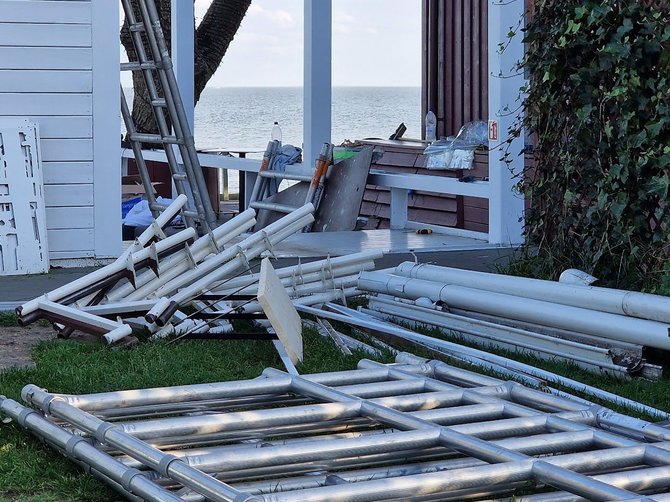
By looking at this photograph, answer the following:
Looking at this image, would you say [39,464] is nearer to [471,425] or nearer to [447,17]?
[471,425]

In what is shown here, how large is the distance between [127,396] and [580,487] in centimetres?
161

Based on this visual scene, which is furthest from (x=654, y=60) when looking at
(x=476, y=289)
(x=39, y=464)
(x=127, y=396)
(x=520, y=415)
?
(x=39, y=464)

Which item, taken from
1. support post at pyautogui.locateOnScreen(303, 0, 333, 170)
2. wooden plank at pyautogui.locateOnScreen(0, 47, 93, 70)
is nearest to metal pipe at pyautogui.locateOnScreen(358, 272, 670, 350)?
wooden plank at pyautogui.locateOnScreen(0, 47, 93, 70)

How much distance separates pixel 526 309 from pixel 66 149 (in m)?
3.89

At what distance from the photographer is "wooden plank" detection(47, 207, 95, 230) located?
7871 millimetres

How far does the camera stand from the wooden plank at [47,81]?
772cm

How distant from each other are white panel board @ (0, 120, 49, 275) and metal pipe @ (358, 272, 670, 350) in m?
2.52

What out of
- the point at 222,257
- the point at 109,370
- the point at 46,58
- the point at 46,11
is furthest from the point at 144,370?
the point at 46,11

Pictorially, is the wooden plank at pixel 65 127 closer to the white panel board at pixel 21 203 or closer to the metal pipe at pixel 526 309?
the white panel board at pixel 21 203

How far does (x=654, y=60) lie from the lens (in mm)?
5785

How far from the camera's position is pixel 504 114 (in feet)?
28.0

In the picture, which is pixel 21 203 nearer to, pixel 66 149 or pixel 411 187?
pixel 66 149

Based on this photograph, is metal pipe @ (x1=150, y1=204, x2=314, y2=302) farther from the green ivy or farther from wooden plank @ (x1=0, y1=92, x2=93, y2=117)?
wooden plank @ (x1=0, y1=92, x2=93, y2=117)

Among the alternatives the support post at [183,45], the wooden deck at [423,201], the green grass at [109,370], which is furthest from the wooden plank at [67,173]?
the wooden deck at [423,201]
